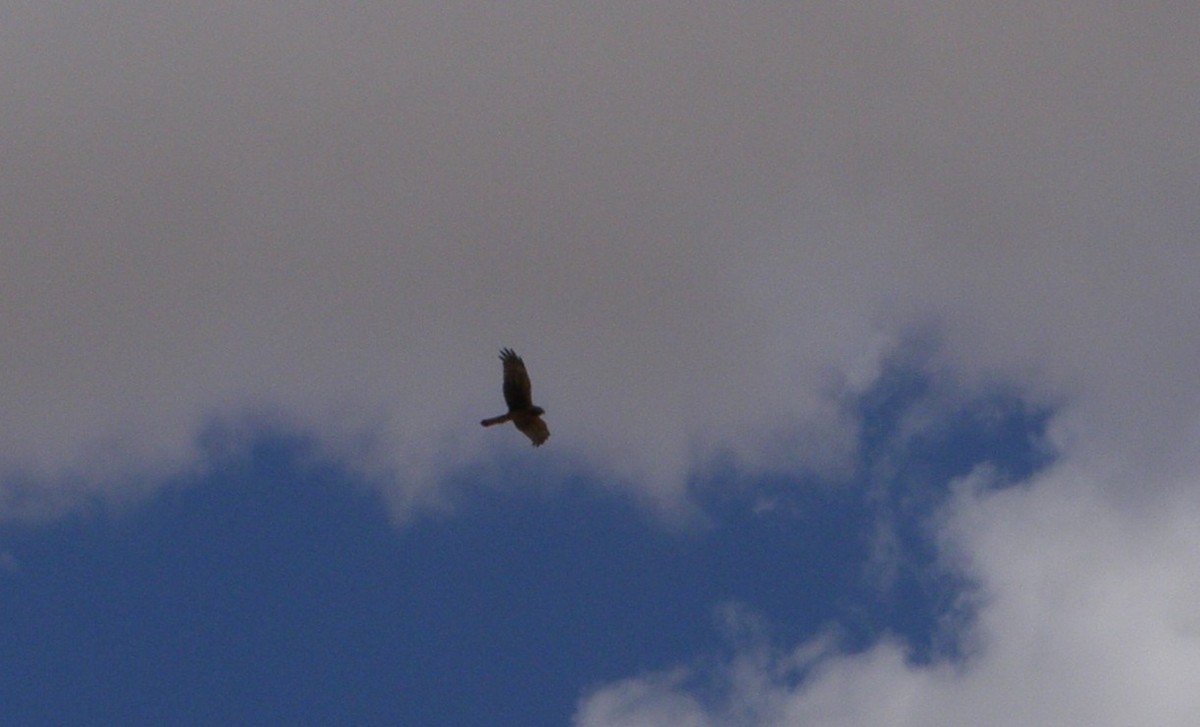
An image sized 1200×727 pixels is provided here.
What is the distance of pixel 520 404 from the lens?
61.3m

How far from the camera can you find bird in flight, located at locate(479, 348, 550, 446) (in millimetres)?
60719

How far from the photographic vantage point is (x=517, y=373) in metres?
60.7

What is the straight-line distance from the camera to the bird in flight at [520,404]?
60.7 m

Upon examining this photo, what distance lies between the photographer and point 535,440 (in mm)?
61188

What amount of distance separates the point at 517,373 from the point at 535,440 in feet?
10.1
